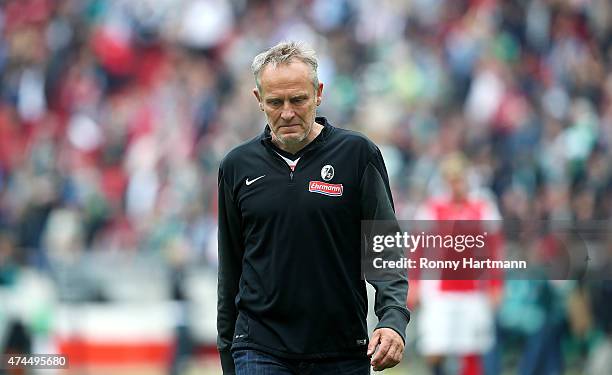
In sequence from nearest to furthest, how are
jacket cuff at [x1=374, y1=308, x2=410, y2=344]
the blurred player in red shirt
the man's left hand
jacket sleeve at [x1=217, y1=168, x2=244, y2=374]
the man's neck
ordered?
the man's left hand → jacket cuff at [x1=374, y1=308, x2=410, y2=344] → the man's neck → jacket sleeve at [x1=217, y1=168, x2=244, y2=374] → the blurred player in red shirt

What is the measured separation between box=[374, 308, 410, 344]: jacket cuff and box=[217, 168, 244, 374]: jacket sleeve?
737mm

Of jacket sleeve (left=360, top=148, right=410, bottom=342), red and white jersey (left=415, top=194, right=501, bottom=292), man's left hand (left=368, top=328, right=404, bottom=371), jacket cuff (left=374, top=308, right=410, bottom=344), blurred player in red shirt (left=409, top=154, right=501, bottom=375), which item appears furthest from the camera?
blurred player in red shirt (left=409, top=154, right=501, bottom=375)

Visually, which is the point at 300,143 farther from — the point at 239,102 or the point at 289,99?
the point at 239,102

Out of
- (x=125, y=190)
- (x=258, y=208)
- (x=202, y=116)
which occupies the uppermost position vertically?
(x=202, y=116)

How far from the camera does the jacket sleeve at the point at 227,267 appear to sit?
533 centimetres

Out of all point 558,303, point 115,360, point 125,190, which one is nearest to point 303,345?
point 558,303

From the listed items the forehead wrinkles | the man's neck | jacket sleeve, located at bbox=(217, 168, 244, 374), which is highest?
the forehead wrinkles

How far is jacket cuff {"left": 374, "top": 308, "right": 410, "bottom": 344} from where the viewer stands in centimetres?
492

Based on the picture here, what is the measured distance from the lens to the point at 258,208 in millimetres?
5160

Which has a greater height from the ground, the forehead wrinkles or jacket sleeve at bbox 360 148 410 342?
the forehead wrinkles

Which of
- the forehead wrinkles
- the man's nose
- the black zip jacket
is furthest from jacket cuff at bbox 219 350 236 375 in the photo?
the forehead wrinkles

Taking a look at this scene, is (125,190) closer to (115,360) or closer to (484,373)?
(115,360)

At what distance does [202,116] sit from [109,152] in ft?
4.50

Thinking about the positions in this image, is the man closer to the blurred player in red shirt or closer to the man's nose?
the man's nose
